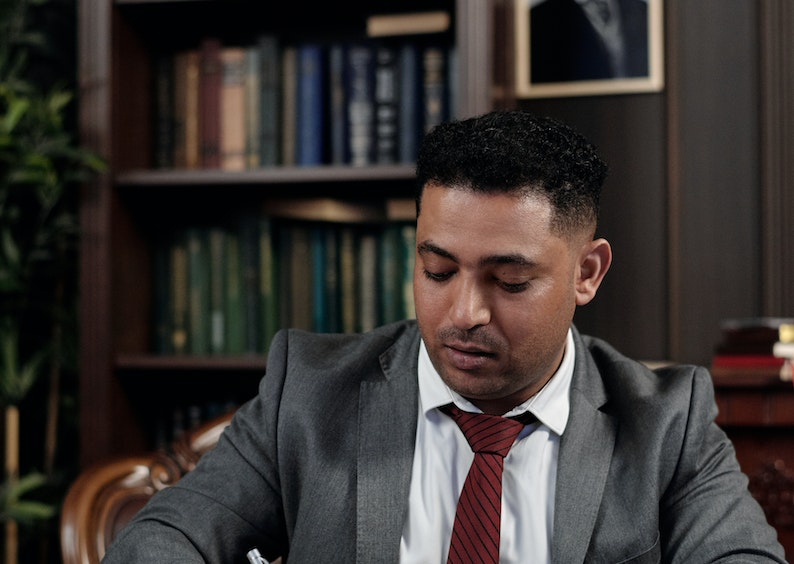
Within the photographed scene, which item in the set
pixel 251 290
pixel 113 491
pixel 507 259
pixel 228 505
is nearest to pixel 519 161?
pixel 507 259

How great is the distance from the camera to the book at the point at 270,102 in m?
1.99

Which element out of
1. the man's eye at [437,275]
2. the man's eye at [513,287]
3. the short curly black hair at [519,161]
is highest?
the short curly black hair at [519,161]

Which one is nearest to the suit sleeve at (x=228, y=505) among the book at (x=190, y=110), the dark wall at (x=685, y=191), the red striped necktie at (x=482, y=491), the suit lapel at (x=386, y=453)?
the suit lapel at (x=386, y=453)

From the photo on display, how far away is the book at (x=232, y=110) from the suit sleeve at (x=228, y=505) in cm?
79

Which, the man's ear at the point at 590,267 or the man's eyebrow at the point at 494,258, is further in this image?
the man's ear at the point at 590,267

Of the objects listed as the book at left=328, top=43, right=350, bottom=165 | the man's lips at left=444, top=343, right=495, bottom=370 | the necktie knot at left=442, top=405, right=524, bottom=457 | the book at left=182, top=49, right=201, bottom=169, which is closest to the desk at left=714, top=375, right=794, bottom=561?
the necktie knot at left=442, top=405, right=524, bottom=457

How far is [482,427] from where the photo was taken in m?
1.21

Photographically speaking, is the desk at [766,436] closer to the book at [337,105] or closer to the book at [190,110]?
the book at [337,105]

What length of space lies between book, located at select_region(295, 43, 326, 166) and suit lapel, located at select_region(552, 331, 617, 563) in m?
0.94

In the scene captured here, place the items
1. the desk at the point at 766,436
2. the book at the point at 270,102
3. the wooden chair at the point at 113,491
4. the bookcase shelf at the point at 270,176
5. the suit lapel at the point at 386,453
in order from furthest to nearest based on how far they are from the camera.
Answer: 1. the book at the point at 270,102
2. the bookcase shelf at the point at 270,176
3. the desk at the point at 766,436
4. the wooden chair at the point at 113,491
5. the suit lapel at the point at 386,453

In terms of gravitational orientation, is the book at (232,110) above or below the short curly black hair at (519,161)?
above

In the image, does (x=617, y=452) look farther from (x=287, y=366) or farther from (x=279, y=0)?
(x=279, y=0)

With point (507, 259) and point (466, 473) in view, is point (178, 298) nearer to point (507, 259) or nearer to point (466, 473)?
point (466, 473)

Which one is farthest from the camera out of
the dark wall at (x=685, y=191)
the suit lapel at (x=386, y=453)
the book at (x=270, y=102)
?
the dark wall at (x=685, y=191)
